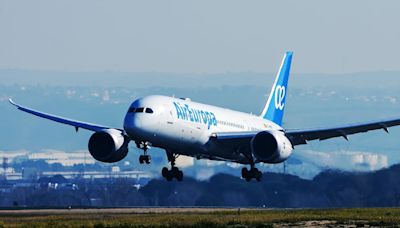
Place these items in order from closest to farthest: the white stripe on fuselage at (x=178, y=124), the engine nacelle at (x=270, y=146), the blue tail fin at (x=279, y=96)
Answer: the white stripe on fuselage at (x=178, y=124) < the engine nacelle at (x=270, y=146) < the blue tail fin at (x=279, y=96)

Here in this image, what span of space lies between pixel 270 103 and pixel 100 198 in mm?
27529

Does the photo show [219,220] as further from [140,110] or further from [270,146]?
[270,146]

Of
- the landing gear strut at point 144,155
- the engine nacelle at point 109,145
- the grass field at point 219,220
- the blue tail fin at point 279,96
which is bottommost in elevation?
the grass field at point 219,220

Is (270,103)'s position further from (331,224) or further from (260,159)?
(331,224)

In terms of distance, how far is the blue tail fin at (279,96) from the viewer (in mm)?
87750

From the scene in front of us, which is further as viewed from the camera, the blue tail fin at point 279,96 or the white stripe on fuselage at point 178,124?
the blue tail fin at point 279,96

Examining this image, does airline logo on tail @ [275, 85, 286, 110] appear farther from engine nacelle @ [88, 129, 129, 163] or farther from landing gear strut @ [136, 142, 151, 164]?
landing gear strut @ [136, 142, 151, 164]

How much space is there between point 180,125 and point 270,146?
251 inches

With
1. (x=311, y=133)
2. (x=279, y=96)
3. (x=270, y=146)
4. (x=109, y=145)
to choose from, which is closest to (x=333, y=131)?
(x=311, y=133)

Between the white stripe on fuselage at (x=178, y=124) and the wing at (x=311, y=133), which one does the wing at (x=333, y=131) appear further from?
the white stripe on fuselage at (x=178, y=124)

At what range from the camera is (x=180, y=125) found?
232 ft

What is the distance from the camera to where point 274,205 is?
9819 cm

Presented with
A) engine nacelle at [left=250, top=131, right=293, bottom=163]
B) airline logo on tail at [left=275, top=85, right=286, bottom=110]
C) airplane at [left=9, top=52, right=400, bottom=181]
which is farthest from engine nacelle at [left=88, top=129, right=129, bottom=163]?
airline logo on tail at [left=275, top=85, right=286, bottom=110]

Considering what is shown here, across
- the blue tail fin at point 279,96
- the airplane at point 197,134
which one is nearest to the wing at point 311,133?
the airplane at point 197,134
